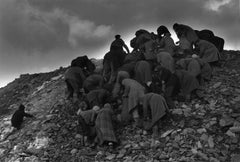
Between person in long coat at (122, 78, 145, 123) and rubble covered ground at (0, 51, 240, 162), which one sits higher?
person in long coat at (122, 78, 145, 123)

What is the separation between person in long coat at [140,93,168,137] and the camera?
1324 cm

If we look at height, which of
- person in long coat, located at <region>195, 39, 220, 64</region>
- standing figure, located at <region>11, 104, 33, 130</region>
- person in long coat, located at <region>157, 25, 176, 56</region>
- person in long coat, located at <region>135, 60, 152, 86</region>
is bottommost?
standing figure, located at <region>11, 104, 33, 130</region>

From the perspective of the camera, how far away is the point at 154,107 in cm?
1325

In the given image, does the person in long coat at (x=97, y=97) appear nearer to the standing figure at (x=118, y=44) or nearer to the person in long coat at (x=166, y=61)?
the person in long coat at (x=166, y=61)

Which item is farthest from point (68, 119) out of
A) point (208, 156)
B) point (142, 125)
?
point (208, 156)

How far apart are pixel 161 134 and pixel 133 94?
1433 millimetres

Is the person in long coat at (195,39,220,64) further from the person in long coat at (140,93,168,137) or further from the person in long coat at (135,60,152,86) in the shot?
the person in long coat at (140,93,168,137)

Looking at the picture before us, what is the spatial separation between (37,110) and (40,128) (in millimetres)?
2032

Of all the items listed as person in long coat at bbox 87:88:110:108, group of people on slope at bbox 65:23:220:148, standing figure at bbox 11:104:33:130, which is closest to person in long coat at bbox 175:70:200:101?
group of people on slope at bbox 65:23:220:148

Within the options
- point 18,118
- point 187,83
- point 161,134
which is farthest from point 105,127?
point 18,118

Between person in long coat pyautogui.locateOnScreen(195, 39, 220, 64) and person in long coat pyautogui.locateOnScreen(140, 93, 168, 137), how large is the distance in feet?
13.9

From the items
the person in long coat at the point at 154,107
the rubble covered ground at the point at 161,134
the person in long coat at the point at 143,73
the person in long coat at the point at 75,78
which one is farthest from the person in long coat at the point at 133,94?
the person in long coat at the point at 75,78

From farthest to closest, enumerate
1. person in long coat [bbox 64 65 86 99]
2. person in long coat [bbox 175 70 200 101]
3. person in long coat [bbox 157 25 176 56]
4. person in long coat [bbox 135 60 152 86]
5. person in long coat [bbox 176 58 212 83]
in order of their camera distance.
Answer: person in long coat [bbox 157 25 176 56] → person in long coat [bbox 64 65 86 99] → person in long coat [bbox 176 58 212 83] → person in long coat [bbox 135 60 152 86] → person in long coat [bbox 175 70 200 101]

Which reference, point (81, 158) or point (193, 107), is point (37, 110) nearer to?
point (81, 158)
